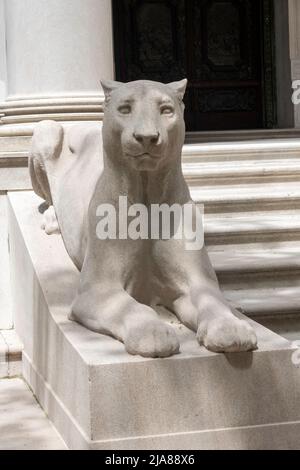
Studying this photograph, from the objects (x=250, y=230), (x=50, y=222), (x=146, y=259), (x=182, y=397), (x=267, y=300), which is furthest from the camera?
(x=250, y=230)

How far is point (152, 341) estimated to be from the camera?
16.0 ft

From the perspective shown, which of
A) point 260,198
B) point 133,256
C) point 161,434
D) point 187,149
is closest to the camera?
point 161,434

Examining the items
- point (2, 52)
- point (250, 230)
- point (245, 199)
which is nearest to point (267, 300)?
point (250, 230)

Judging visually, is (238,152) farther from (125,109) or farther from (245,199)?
(125,109)

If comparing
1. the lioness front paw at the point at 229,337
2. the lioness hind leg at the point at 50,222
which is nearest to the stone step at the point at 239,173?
the lioness hind leg at the point at 50,222

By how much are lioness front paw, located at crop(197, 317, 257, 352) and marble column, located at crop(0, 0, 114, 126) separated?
341 centimetres

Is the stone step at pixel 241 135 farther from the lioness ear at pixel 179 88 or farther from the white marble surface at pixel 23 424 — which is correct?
the lioness ear at pixel 179 88

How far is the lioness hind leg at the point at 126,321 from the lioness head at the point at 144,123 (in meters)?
0.74

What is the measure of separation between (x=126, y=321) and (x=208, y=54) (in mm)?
9076

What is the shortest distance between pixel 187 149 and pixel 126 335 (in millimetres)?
4055

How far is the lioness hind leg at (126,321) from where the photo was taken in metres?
4.89

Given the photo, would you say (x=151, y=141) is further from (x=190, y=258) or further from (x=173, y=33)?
(x=173, y=33)

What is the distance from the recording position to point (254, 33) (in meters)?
13.8

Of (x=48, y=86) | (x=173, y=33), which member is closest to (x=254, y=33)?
(x=173, y=33)
